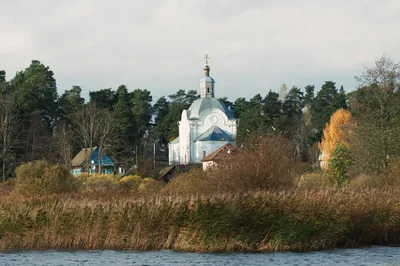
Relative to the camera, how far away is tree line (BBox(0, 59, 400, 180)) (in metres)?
73.6

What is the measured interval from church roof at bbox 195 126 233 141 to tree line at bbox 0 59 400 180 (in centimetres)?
223

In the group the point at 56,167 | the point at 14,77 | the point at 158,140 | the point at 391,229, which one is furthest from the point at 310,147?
the point at 391,229

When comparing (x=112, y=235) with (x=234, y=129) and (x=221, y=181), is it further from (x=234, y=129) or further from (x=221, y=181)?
(x=234, y=129)

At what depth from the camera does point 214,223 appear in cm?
2528

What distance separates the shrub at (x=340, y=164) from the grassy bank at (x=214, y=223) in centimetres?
2271

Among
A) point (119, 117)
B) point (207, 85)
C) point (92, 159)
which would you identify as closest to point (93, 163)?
point (92, 159)

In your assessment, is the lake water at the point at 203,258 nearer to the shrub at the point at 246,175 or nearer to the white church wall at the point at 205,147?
the shrub at the point at 246,175

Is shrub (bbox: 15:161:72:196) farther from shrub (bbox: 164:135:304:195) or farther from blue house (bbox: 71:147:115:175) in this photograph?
blue house (bbox: 71:147:115:175)

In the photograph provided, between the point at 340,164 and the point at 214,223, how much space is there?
2990 cm

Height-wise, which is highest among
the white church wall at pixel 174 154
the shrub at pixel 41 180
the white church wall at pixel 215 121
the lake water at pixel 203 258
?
the white church wall at pixel 215 121

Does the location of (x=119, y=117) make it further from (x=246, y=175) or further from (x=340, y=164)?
(x=246, y=175)

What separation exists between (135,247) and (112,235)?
3.34 ft

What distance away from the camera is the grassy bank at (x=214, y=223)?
2547 centimetres

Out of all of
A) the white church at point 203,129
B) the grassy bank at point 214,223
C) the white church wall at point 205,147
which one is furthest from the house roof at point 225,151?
the white church at point 203,129
